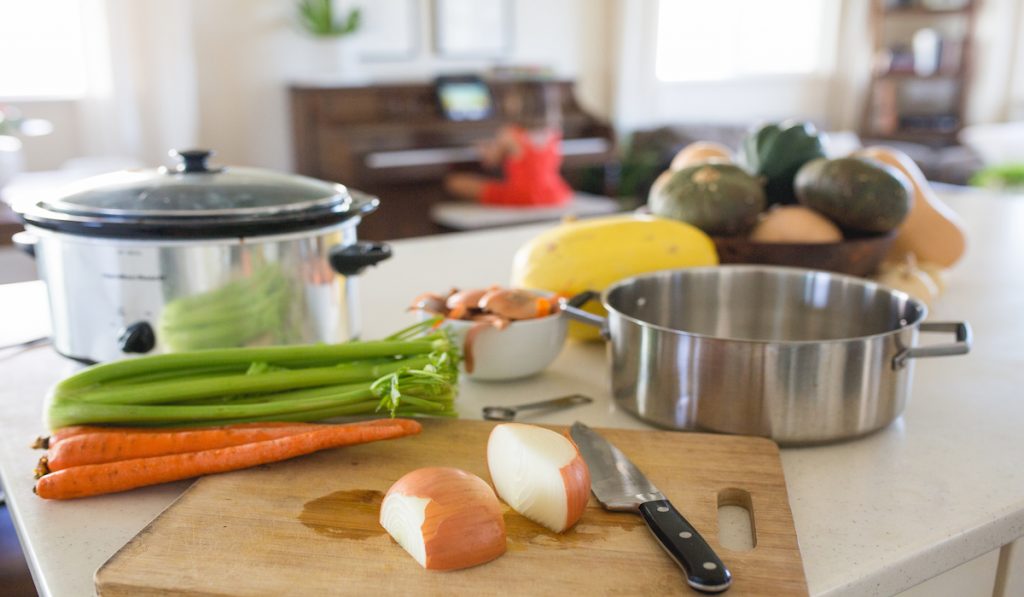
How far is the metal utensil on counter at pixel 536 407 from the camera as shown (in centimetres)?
89

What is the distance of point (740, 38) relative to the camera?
6.33 m

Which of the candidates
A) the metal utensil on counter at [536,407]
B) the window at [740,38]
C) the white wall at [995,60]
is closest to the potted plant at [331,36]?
the window at [740,38]

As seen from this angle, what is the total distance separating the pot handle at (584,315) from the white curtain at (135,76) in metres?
3.57

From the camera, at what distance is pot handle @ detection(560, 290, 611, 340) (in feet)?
2.93

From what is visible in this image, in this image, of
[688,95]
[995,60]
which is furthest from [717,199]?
[995,60]

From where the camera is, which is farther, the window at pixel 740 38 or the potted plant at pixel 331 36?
the window at pixel 740 38

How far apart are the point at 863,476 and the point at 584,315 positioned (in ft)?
1.00

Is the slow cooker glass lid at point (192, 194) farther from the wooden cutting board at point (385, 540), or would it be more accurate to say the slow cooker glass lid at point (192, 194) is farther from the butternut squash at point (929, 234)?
the butternut squash at point (929, 234)

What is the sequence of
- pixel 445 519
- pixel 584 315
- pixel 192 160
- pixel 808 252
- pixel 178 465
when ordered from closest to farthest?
1. pixel 445 519
2. pixel 178 465
3. pixel 584 315
4. pixel 192 160
5. pixel 808 252

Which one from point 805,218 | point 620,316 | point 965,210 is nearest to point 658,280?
point 620,316

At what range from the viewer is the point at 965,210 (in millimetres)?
2186

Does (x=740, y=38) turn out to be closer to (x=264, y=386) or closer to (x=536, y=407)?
(x=536, y=407)

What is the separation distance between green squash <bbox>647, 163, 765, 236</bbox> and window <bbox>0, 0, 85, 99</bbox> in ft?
11.8

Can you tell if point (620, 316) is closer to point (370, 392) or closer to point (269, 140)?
point (370, 392)
